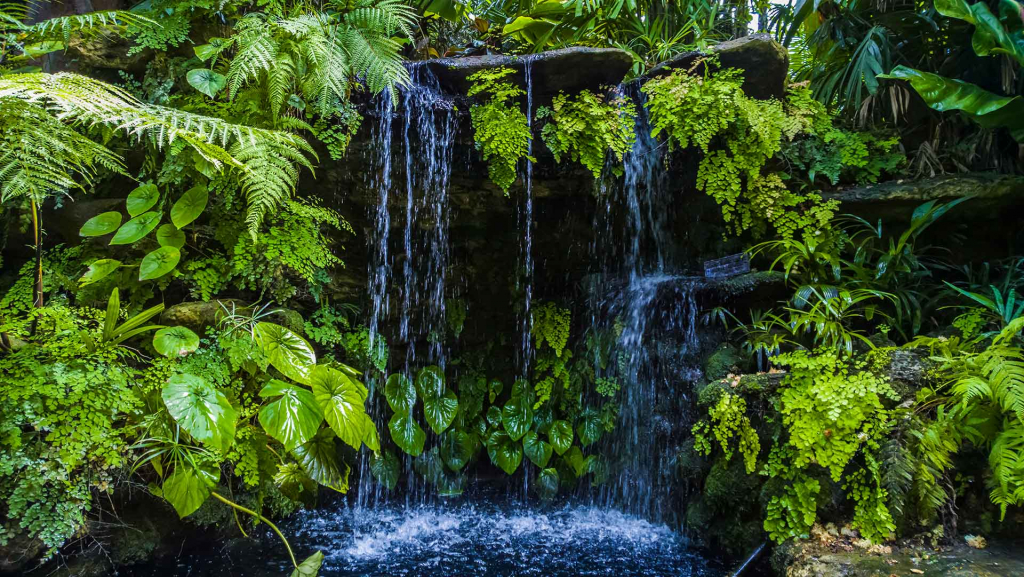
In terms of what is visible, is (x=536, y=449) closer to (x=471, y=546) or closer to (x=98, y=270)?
(x=471, y=546)

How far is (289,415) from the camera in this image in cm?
268

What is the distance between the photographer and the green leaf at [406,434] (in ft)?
14.2

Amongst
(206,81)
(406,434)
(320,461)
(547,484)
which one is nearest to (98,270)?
(206,81)

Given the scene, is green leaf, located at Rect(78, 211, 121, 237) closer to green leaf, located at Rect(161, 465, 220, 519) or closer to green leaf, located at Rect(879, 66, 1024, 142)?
green leaf, located at Rect(161, 465, 220, 519)

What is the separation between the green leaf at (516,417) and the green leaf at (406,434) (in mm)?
736

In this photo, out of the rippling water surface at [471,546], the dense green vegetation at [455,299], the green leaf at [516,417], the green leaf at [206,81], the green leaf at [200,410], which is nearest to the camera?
the green leaf at [200,410]

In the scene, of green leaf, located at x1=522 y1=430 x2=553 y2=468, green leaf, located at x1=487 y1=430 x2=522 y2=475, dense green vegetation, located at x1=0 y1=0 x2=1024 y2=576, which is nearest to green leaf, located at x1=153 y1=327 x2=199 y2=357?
dense green vegetation, located at x1=0 y1=0 x2=1024 y2=576

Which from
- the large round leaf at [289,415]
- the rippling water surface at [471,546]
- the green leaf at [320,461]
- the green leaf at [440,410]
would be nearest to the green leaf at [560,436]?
the rippling water surface at [471,546]

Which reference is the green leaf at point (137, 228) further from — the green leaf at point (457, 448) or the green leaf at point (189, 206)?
the green leaf at point (457, 448)

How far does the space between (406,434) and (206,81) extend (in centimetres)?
286

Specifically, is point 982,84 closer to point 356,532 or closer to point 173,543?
point 356,532

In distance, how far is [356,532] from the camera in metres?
3.74

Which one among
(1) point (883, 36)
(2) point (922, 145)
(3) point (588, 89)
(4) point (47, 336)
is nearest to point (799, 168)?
(2) point (922, 145)

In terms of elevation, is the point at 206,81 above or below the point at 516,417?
above
